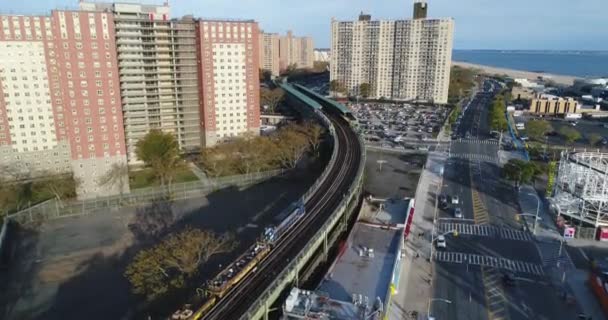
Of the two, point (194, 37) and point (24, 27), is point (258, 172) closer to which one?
point (194, 37)

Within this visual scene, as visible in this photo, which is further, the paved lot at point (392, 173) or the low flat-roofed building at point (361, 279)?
the paved lot at point (392, 173)

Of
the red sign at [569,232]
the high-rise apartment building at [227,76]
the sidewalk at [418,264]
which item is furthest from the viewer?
the high-rise apartment building at [227,76]

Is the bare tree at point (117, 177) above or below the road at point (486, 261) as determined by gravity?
above

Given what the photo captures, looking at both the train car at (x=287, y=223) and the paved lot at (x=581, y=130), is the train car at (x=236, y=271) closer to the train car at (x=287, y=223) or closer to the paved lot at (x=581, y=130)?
the train car at (x=287, y=223)

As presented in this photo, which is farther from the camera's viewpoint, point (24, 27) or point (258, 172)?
point (258, 172)

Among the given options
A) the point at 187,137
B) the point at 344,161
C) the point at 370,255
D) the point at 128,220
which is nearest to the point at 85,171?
the point at 128,220

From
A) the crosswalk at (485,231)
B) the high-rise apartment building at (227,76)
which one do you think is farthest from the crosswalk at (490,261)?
the high-rise apartment building at (227,76)

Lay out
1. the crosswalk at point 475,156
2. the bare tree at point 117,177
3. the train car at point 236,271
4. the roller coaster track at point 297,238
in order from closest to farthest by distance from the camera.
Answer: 1. the roller coaster track at point 297,238
2. the train car at point 236,271
3. the bare tree at point 117,177
4. the crosswalk at point 475,156
